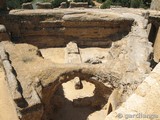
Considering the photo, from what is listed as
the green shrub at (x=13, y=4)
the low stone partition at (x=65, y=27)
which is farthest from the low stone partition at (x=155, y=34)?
the green shrub at (x=13, y=4)

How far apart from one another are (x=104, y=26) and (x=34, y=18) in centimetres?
453

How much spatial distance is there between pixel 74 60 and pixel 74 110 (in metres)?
3.97

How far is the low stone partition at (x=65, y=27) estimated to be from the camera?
54.2 feet

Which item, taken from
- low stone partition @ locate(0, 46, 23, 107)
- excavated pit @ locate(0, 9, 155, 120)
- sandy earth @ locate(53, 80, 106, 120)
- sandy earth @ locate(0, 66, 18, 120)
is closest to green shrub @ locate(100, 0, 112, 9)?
excavated pit @ locate(0, 9, 155, 120)

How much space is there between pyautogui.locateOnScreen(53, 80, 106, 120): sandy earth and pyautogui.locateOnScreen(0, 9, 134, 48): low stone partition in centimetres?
484

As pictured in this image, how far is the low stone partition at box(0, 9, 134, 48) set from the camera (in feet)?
54.2

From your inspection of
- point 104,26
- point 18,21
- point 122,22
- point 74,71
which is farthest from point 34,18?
point 74,71

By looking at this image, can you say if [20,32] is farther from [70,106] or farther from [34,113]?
[34,113]

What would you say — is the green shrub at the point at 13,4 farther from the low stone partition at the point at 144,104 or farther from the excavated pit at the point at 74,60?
the low stone partition at the point at 144,104

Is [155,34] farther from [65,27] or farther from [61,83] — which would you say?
[61,83]

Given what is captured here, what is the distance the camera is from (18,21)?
54.4 feet

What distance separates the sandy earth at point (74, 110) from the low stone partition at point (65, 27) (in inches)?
190

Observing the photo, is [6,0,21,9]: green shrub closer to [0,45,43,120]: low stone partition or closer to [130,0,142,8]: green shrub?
[130,0,142,8]: green shrub

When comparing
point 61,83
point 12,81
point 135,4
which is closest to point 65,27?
point 61,83
